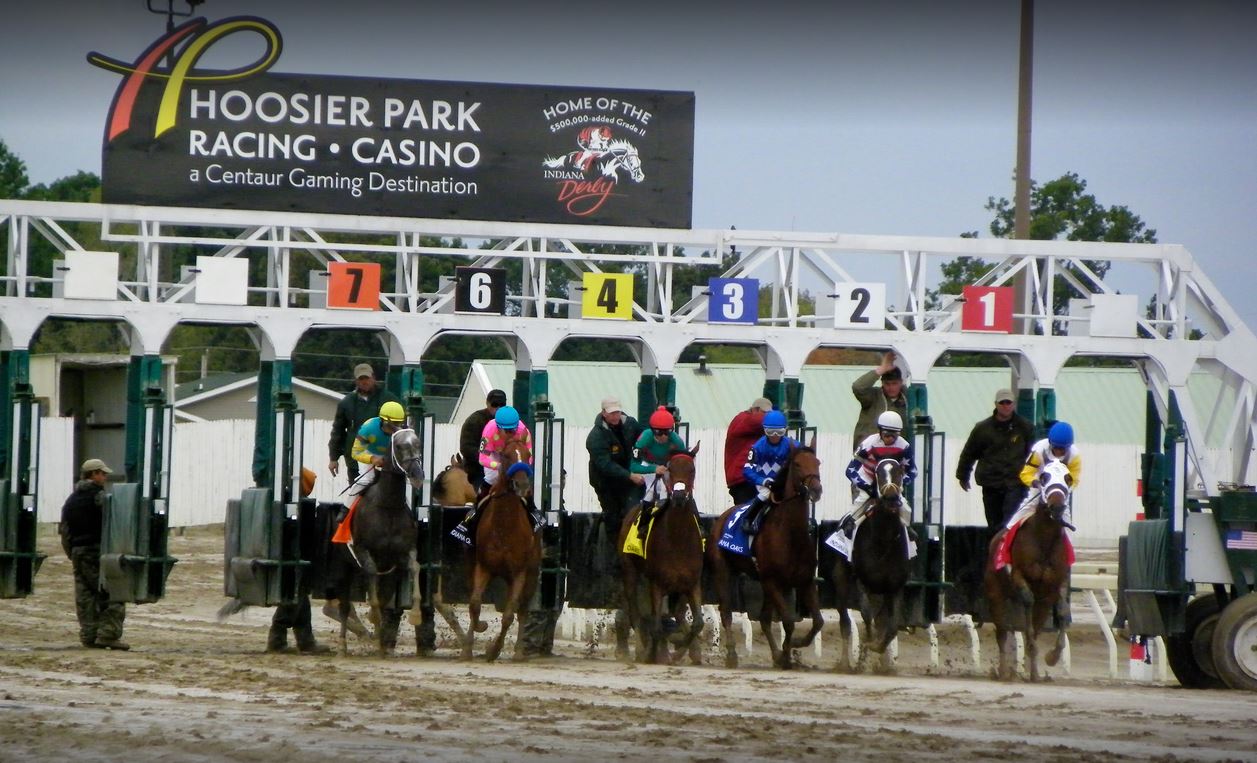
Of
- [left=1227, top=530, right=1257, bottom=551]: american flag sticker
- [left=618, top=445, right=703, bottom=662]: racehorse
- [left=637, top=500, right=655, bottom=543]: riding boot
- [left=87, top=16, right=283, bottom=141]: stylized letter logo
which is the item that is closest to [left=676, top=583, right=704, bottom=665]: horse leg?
[left=618, top=445, right=703, bottom=662]: racehorse

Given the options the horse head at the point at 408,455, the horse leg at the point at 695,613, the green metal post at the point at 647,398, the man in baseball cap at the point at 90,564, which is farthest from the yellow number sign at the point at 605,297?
the man in baseball cap at the point at 90,564

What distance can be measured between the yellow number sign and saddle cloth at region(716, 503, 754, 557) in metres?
2.07

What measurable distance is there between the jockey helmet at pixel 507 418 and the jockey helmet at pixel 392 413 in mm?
801

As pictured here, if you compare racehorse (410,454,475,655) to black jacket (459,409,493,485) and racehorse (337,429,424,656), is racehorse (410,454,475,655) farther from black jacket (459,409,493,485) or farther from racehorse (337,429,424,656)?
racehorse (337,429,424,656)

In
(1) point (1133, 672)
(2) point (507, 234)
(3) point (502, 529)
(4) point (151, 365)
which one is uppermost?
(2) point (507, 234)

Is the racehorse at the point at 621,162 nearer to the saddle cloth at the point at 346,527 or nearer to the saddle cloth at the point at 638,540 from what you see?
the saddle cloth at the point at 638,540

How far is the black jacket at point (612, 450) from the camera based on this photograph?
13.9 m

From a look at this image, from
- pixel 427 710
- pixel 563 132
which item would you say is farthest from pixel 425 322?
pixel 427 710

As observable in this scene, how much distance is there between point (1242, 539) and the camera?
1277 cm

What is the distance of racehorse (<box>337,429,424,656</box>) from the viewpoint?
13.1 m

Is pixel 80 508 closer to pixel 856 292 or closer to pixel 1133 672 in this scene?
pixel 856 292

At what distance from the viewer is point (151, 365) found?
14.2 meters

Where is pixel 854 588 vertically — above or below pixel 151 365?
below

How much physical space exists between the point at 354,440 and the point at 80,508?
6.85 ft
